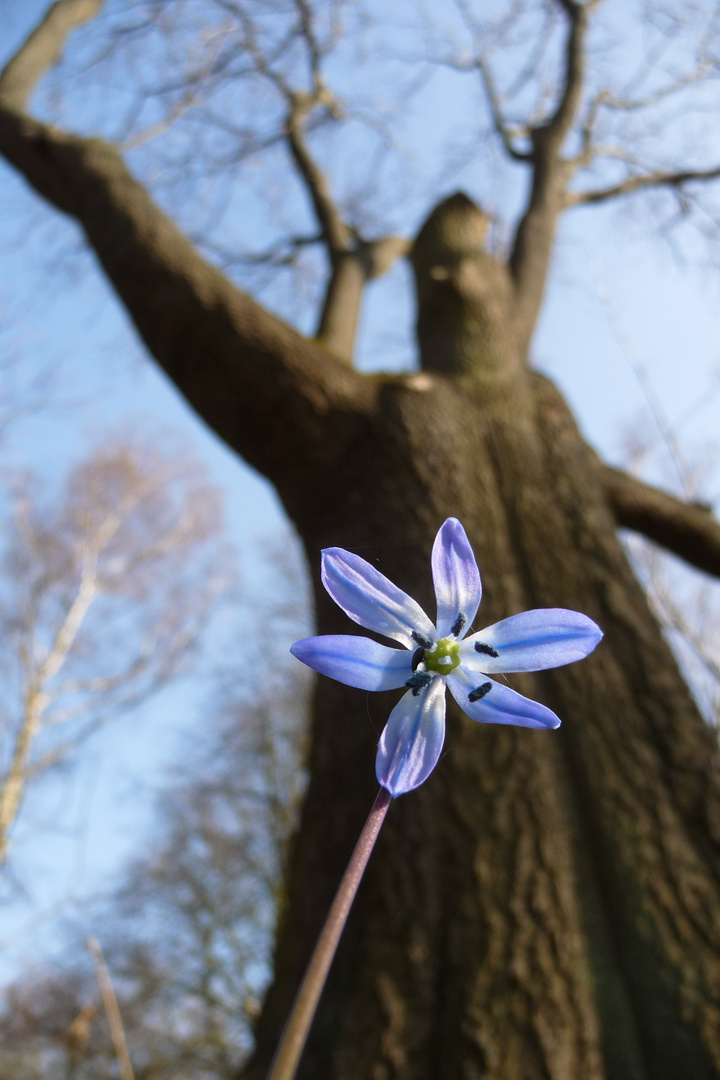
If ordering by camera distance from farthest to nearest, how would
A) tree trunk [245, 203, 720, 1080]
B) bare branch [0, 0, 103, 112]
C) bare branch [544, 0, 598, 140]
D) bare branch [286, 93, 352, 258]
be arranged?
1. bare branch [286, 93, 352, 258]
2. bare branch [544, 0, 598, 140]
3. bare branch [0, 0, 103, 112]
4. tree trunk [245, 203, 720, 1080]

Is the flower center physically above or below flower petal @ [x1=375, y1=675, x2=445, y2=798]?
above

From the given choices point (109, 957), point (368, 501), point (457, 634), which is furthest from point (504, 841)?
point (109, 957)

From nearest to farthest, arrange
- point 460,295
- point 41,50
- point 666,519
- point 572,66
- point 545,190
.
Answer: point 666,519, point 460,295, point 41,50, point 545,190, point 572,66

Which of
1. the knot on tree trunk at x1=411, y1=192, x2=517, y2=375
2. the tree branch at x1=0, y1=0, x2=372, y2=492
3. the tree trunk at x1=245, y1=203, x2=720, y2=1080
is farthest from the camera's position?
the knot on tree trunk at x1=411, y1=192, x2=517, y2=375

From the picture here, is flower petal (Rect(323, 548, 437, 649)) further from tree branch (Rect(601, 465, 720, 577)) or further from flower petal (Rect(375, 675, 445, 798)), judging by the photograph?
tree branch (Rect(601, 465, 720, 577))

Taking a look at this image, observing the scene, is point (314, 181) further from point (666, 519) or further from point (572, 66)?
point (666, 519)

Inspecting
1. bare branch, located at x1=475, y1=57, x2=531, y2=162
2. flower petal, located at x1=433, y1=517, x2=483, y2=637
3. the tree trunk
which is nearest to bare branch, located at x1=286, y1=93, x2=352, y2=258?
bare branch, located at x1=475, y1=57, x2=531, y2=162

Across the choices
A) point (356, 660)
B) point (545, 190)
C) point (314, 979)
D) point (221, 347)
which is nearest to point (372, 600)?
point (356, 660)

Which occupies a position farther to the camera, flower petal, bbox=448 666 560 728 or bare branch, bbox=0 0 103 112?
bare branch, bbox=0 0 103 112
